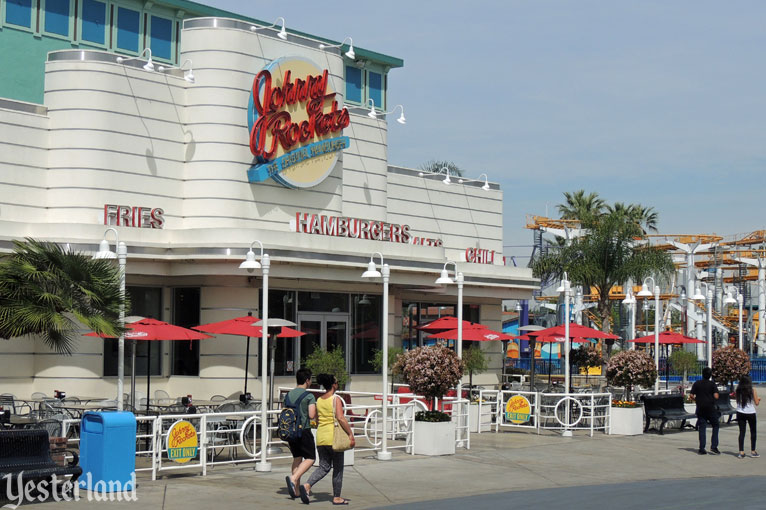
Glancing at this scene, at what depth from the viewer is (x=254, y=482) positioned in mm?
16000

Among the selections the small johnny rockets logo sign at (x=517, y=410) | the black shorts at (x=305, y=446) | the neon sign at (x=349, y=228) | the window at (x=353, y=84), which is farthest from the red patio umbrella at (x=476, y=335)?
the window at (x=353, y=84)

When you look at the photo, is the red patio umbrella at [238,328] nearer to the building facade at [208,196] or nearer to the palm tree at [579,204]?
the building facade at [208,196]

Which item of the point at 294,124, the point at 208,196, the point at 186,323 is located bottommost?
the point at 186,323

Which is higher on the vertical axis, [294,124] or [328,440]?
[294,124]

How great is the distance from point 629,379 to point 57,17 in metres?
21.6

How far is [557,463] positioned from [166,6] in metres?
24.8

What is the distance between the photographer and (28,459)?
1365 cm

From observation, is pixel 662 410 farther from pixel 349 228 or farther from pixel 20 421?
pixel 20 421

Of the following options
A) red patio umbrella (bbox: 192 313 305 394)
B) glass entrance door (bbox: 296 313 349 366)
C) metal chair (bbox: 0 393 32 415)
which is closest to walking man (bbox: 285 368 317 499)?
red patio umbrella (bbox: 192 313 305 394)

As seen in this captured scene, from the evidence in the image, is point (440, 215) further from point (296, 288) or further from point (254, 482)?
point (254, 482)

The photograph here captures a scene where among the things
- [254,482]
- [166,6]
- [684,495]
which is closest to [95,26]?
[166,6]

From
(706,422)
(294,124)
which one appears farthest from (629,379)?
(294,124)

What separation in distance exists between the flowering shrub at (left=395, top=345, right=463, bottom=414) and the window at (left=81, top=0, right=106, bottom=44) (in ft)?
64.7

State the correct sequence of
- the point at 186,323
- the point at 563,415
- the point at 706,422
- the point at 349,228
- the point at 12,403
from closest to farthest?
the point at 706,422, the point at 12,403, the point at 563,415, the point at 186,323, the point at 349,228
